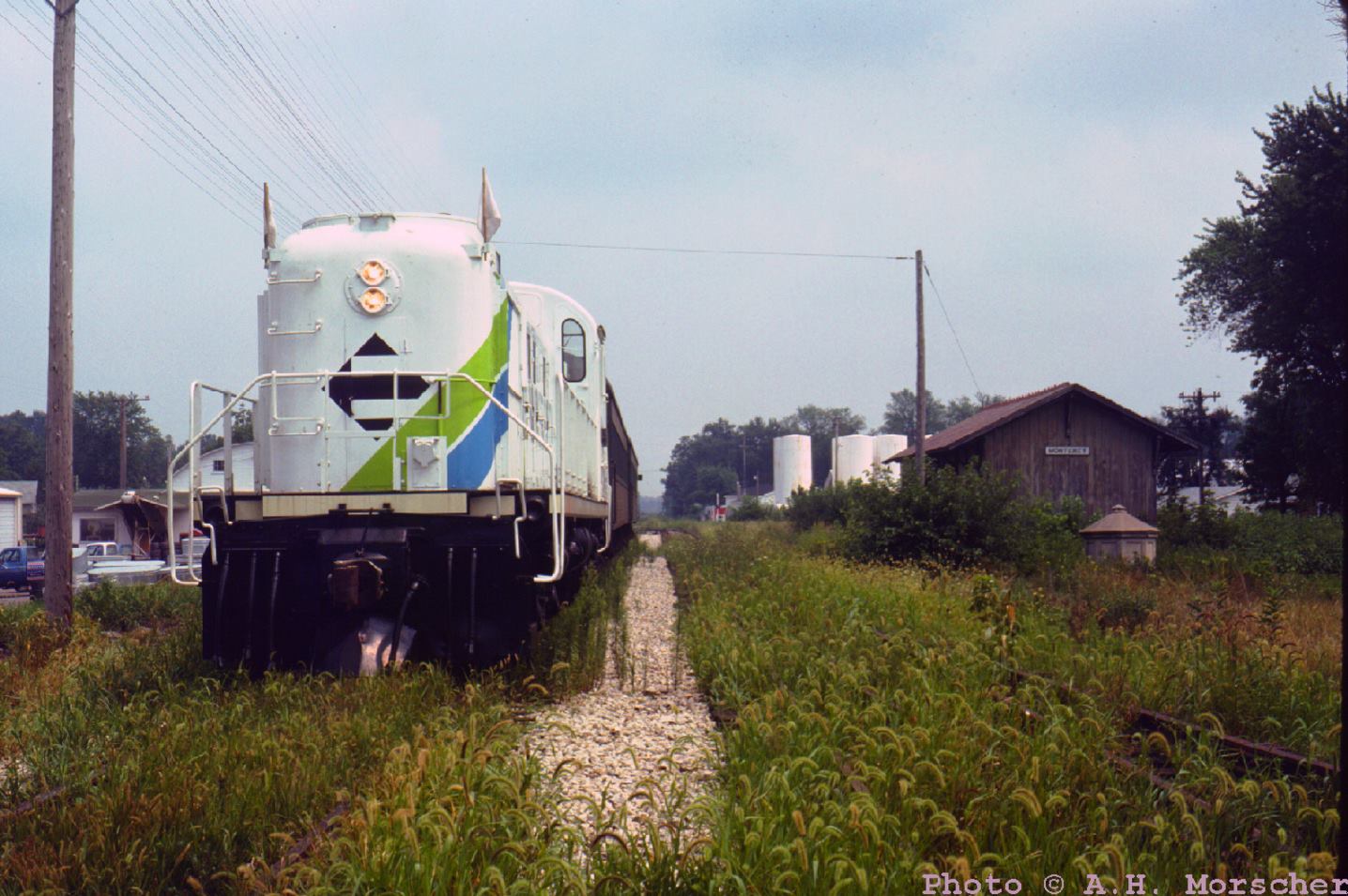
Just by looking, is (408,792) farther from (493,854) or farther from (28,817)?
(28,817)

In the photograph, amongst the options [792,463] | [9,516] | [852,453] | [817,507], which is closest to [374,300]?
[817,507]

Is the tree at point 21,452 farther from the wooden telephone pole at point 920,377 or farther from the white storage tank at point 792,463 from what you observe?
the wooden telephone pole at point 920,377

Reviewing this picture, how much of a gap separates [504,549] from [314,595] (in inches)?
57.3

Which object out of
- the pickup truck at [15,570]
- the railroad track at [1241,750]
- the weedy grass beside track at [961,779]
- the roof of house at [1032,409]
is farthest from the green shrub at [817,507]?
the railroad track at [1241,750]

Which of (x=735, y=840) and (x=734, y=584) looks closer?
(x=735, y=840)

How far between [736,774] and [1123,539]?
1584 cm

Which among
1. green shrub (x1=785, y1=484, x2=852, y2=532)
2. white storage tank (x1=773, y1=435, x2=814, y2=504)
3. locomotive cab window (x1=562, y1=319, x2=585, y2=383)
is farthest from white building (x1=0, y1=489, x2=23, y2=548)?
white storage tank (x1=773, y1=435, x2=814, y2=504)

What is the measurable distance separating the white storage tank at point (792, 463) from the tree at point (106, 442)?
50.1m

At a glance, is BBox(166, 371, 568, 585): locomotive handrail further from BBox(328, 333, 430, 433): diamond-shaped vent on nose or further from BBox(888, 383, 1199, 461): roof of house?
BBox(888, 383, 1199, 461): roof of house

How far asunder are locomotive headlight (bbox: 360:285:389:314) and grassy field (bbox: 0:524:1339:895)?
2.80 meters

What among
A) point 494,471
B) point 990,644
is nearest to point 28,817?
point 494,471

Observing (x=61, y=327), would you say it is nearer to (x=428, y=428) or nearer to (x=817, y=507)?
(x=428, y=428)

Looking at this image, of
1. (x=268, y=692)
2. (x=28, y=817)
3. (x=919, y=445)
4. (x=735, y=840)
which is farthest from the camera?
(x=919, y=445)

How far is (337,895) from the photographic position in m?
3.49
